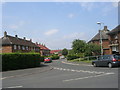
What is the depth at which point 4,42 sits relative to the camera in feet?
167

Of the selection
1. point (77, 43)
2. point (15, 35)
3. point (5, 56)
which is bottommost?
point (5, 56)

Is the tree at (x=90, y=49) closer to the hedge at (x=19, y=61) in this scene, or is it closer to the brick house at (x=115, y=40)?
the brick house at (x=115, y=40)

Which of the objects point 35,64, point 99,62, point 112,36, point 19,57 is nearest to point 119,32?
point 112,36

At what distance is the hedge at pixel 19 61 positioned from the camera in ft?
62.6

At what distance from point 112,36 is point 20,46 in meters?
33.8

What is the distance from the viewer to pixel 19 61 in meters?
20.9

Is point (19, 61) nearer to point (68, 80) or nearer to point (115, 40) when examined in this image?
point (68, 80)

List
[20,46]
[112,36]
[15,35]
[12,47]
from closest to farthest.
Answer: [112,36], [12,47], [20,46], [15,35]

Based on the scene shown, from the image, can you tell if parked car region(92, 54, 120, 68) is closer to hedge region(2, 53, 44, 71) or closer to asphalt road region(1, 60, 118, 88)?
asphalt road region(1, 60, 118, 88)

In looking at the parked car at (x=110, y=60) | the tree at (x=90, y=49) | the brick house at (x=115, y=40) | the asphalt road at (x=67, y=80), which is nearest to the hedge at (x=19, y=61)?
the asphalt road at (x=67, y=80)

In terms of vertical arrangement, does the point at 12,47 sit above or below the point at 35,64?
above

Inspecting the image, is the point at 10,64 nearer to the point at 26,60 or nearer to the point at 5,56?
the point at 5,56

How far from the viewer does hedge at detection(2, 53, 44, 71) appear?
19078mm

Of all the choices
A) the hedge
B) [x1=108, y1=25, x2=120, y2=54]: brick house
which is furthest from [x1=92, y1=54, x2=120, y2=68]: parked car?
[x1=108, y1=25, x2=120, y2=54]: brick house
